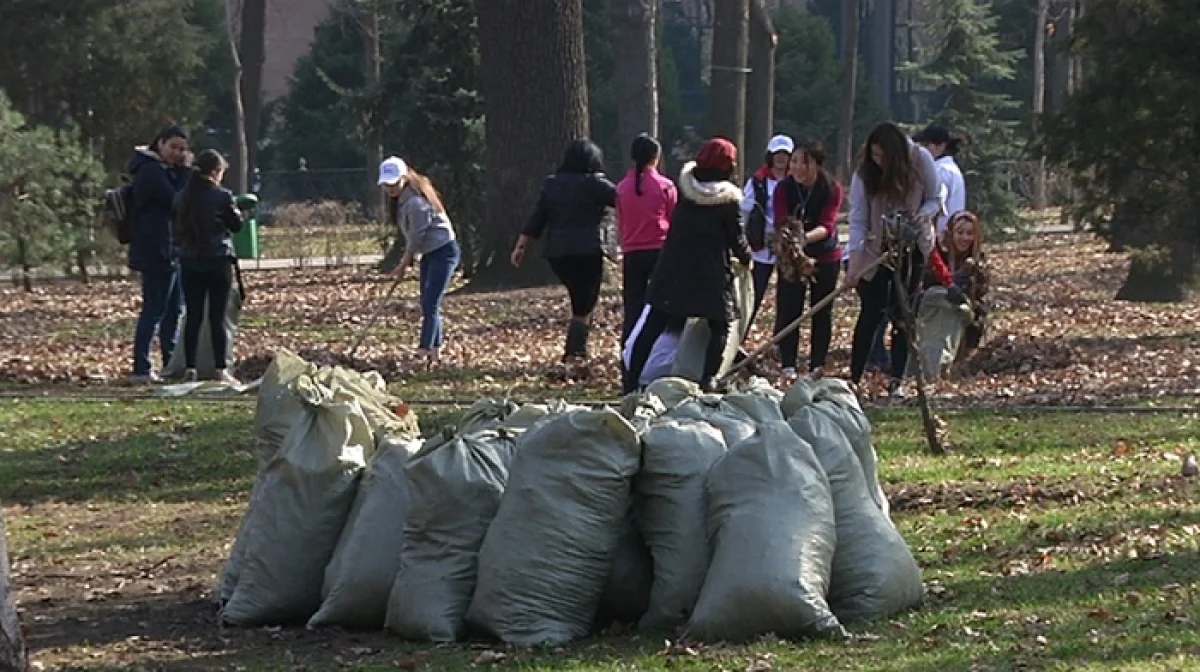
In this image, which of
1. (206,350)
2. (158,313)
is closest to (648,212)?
(206,350)

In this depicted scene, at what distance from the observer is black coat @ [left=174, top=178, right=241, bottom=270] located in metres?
14.6

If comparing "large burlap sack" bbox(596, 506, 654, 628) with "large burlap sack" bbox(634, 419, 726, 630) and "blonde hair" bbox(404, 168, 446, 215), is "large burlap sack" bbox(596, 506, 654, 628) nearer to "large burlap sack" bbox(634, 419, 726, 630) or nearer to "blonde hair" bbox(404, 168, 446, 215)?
"large burlap sack" bbox(634, 419, 726, 630)

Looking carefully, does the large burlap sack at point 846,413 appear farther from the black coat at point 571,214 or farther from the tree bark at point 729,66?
the tree bark at point 729,66

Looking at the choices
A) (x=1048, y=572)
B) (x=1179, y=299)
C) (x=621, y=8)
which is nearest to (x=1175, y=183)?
(x=1179, y=299)

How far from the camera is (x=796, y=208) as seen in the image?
14.3 metres

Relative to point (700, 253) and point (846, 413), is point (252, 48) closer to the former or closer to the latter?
point (700, 253)

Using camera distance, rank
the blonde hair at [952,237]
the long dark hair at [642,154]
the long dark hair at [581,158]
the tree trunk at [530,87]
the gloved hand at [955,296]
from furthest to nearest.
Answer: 1. the tree trunk at [530,87]
2. the long dark hair at [581,158]
3. the long dark hair at [642,154]
4. the blonde hair at [952,237]
5. the gloved hand at [955,296]

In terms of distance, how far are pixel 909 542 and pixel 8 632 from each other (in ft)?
12.2

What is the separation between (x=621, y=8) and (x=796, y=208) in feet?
55.4

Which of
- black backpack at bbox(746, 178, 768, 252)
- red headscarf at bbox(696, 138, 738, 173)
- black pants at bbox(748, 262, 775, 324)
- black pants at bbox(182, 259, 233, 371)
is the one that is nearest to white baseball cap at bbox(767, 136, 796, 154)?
black backpack at bbox(746, 178, 768, 252)

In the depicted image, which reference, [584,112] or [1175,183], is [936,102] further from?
[1175,183]

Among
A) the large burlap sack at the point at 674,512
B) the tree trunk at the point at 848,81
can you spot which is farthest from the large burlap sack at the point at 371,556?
the tree trunk at the point at 848,81

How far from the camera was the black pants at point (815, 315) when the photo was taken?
14.2 metres

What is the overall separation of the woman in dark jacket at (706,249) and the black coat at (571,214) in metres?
2.92
